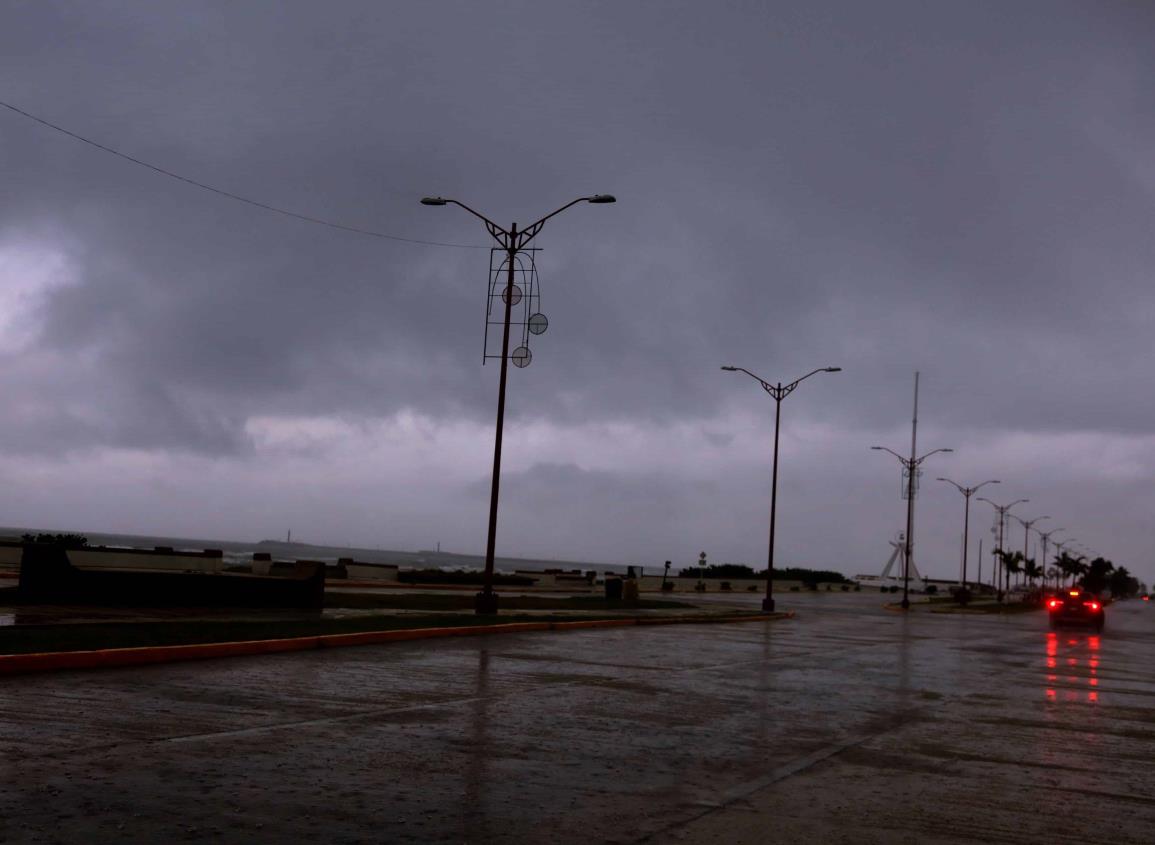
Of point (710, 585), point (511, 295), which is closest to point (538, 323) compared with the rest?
point (511, 295)

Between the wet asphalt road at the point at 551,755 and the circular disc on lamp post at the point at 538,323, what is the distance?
15.2m

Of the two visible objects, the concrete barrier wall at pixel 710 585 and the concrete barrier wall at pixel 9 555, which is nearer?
the concrete barrier wall at pixel 9 555

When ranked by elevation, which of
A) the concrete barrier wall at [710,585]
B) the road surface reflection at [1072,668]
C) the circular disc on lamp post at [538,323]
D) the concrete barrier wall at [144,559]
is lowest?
the concrete barrier wall at [710,585]

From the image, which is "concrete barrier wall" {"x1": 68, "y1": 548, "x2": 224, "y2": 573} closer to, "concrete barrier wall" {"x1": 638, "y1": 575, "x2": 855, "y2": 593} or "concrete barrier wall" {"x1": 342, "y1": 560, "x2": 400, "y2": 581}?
"concrete barrier wall" {"x1": 342, "y1": 560, "x2": 400, "y2": 581}

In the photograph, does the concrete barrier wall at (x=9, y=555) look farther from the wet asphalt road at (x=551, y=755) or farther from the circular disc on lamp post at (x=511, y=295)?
the wet asphalt road at (x=551, y=755)

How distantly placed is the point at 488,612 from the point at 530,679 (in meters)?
12.6

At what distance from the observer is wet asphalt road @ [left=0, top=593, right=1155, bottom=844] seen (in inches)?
282

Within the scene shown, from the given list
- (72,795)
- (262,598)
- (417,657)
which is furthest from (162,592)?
(72,795)

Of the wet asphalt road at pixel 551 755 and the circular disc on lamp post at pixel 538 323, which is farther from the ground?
the circular disc on lamp post at pixel 538 323

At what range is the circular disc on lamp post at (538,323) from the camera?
32094 mm

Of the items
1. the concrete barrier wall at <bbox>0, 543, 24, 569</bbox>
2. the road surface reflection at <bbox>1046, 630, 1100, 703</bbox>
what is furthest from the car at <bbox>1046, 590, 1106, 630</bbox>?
the concrete barrier wall at <bbox>0, 543, 24, 569</bbox>

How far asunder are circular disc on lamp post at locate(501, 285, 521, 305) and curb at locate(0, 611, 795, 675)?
27.5ft

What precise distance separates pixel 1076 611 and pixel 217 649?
38.8 meters

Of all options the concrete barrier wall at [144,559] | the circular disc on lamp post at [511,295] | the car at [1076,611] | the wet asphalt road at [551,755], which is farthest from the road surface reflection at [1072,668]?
the concrete barrier wall at [144,559]
